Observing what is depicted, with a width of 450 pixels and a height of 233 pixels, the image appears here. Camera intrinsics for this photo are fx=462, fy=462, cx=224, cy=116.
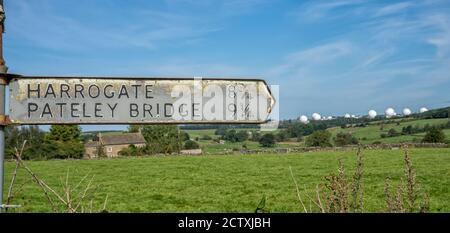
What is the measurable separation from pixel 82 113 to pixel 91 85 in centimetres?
16

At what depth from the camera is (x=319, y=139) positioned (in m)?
55.2

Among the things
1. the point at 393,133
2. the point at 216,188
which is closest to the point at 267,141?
the point at 393,133

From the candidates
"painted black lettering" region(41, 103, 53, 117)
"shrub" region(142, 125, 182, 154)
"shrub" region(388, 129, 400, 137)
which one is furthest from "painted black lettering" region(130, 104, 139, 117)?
"shrub" region(388, 129, 400, 137)

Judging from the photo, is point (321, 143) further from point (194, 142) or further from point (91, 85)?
point (91, 85)

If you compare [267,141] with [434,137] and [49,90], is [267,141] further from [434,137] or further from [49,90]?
[49,90]

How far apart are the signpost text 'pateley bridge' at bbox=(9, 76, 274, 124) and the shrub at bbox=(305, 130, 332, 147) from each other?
52259mm

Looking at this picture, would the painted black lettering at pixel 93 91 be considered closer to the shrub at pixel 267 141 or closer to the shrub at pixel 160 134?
the shrub at pixel 160 134

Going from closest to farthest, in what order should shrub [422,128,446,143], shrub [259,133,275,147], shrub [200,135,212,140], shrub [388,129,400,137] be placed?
1. shrub [422,128,446,143]
2. shrub [259,133,275,147]
3. shrub [200,135,212,140]
4. shrub [388,129,400,137]

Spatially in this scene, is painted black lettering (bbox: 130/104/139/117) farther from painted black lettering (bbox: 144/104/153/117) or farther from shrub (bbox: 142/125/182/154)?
shrub (bbox: 142/125/182/154)

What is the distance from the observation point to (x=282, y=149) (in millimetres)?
60844

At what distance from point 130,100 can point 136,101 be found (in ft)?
0.11

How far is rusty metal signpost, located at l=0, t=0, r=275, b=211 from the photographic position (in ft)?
8.41
